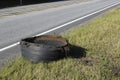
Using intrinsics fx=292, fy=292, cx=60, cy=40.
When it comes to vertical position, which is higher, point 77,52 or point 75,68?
point 75,68

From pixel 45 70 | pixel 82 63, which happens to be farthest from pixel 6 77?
pixel 82 63

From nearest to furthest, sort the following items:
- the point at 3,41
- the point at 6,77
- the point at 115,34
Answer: the point at 6,77
the point at 3,41
the point at 115,34

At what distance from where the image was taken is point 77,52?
23.5 ft

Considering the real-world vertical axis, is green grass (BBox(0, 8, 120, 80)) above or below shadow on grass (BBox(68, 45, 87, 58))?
above

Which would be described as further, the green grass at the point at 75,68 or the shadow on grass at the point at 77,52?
the shadow on grass at the point at 77,52

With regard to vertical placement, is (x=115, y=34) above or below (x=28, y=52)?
below

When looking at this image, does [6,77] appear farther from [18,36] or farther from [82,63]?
[18,36]

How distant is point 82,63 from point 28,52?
1186 mm

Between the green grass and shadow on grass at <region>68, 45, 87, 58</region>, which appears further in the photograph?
shadow on grass at <region>68, 45, 87, 58</region>

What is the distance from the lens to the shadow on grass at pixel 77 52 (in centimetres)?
693

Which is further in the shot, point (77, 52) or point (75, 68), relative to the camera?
point (77, 52)

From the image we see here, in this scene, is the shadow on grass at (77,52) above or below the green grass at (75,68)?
below

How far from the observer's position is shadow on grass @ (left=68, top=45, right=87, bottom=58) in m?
6.93

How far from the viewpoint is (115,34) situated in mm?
9922
